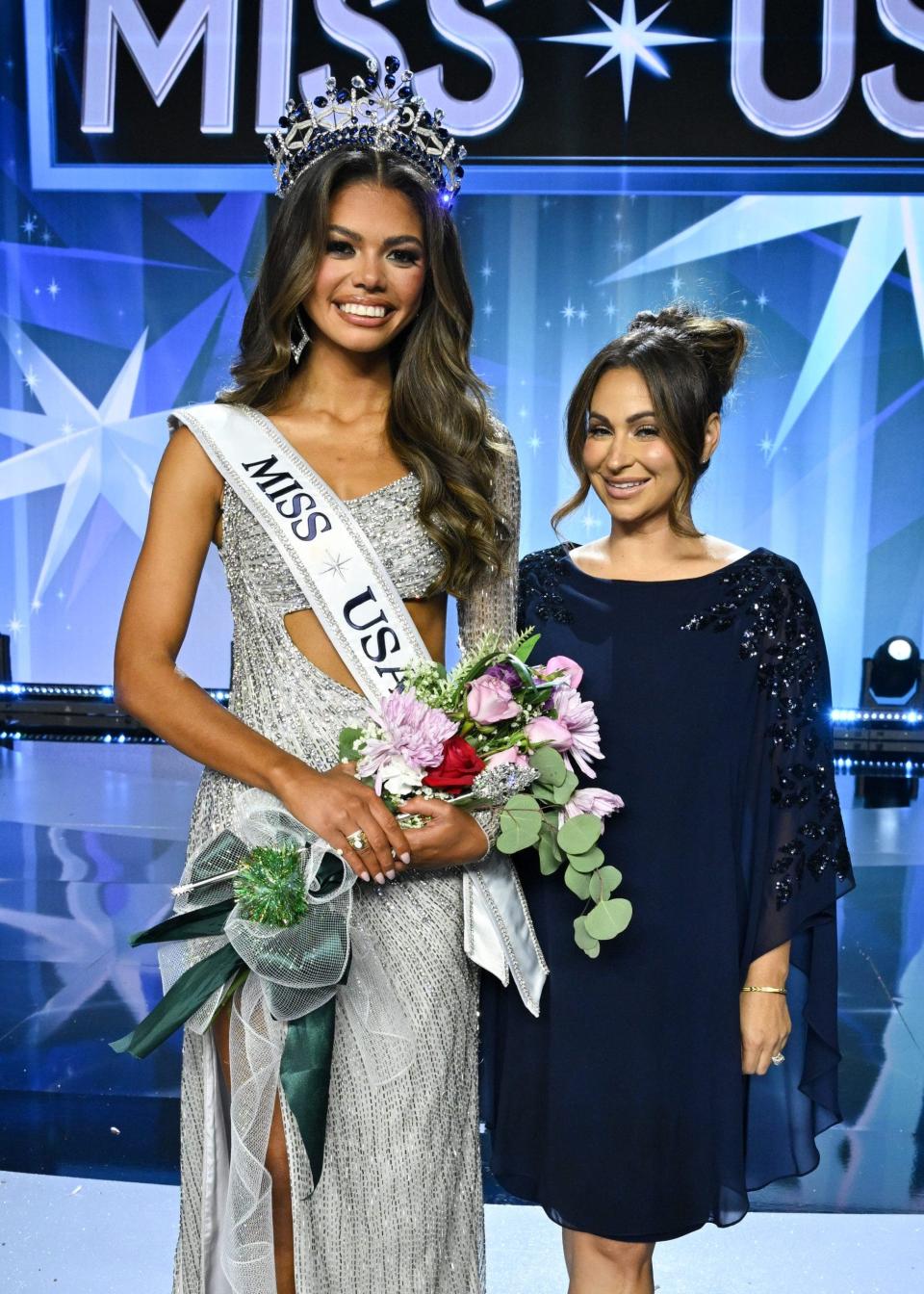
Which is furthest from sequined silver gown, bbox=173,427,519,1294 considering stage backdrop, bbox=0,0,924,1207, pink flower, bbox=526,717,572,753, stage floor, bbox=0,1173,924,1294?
stage backdrop, bbox=0,0,924,1207

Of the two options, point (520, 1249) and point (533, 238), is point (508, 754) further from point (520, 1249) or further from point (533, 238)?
point (533, 238)

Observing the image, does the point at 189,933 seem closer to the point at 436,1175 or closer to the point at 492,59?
the point at 436,1175

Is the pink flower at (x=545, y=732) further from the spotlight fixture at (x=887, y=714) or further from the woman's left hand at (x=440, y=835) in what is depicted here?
the spotlight fixture at (x=887, y=714)

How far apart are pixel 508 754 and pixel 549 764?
0.08 meters

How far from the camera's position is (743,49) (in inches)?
258

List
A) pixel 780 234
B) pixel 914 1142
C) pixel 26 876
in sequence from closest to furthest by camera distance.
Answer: pixel 914 1142 < pixel 26 876 < pixel 780 234

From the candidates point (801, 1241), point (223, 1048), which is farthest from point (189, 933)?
point (801, 1241)

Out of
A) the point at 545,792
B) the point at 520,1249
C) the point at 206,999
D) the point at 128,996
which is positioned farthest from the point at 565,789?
the point at 128,996

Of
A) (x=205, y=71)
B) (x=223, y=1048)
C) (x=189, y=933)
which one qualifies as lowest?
(x=223, y=1048)

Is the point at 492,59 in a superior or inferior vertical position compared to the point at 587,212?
superior

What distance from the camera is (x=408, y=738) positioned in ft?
4.54

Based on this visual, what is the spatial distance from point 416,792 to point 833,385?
243 inches

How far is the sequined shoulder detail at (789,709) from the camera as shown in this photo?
170cm

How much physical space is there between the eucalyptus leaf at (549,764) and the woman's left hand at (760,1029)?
1.46 ft
